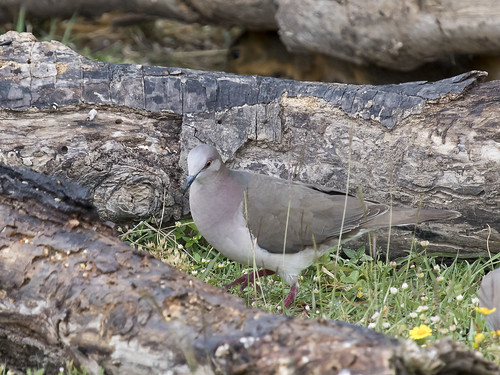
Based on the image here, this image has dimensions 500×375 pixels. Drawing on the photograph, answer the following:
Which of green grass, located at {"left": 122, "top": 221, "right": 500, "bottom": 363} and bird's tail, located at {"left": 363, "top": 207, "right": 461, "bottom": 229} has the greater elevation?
bird's tail, located at {"left": 363, "top": 207, "right": 461, "bottom": 229}

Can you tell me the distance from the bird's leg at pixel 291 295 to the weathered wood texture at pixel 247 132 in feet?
2.29

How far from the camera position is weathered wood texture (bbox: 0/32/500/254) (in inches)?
157

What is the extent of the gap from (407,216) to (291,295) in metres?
0.72

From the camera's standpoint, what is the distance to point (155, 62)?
7.49m

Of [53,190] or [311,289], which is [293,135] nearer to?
[311,289]

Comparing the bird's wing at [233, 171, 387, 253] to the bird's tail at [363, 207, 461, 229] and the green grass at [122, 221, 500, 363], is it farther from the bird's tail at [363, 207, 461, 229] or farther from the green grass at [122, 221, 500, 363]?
the green grass at [122, 221, 500, 363]

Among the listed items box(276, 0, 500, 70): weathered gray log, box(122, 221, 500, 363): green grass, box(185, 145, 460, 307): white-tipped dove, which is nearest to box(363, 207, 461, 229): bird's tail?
box(185, 145, 460, 307): white-tipped dove

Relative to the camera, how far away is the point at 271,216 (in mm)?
3793

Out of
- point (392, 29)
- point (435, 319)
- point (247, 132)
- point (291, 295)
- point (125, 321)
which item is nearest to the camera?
Result: point (125, 321)

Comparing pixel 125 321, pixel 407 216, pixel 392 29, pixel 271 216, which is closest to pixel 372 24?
pixel 392 29

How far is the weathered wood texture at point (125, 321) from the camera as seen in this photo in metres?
2.24

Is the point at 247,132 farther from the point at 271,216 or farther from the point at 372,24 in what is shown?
the point at 372,24

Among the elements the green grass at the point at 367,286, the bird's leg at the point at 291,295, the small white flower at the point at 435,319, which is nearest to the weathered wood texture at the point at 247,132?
the green grass at the point at 367,286

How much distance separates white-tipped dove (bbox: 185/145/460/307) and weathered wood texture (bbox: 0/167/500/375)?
0.81m
